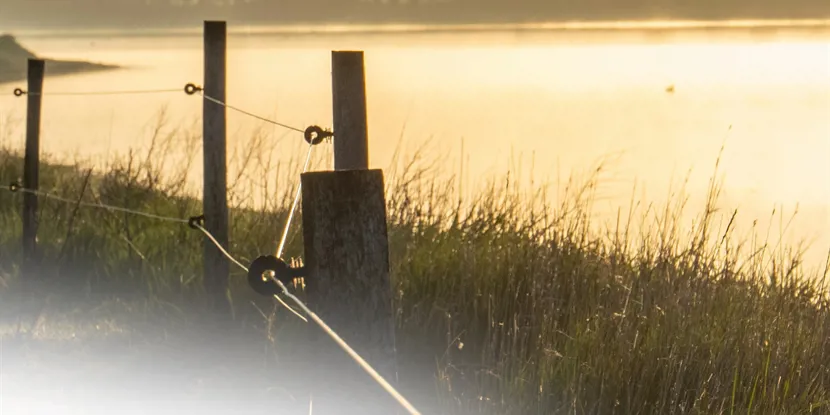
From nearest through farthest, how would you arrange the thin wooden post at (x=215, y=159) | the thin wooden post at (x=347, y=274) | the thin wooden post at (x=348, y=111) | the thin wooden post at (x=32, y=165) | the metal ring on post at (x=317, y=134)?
the thin wooden post at (x=347, y=274) → the thin wooden post at (x=348, y=111) → the metal ring on post at (x=317, y=134) → the thin wooden post at (x=215, y=159) → the thin wooden post at (x=32, y=165)

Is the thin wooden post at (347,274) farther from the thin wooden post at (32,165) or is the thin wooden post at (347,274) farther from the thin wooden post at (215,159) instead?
the thin wooden post at (32,165)

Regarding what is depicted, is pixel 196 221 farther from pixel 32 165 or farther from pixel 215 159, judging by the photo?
pixel 32 165

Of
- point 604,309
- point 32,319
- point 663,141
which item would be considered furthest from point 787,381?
point 663,141

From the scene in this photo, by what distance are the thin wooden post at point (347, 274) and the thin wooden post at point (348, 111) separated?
→ 0.34 metres

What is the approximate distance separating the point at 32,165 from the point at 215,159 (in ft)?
6.43

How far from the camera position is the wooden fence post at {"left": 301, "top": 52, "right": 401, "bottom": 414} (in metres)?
2.79

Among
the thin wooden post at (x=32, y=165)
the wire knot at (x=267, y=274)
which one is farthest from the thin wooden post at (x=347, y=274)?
the thin wooden post at (x=32, y=165)

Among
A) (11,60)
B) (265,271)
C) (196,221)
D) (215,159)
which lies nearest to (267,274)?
(265,271)

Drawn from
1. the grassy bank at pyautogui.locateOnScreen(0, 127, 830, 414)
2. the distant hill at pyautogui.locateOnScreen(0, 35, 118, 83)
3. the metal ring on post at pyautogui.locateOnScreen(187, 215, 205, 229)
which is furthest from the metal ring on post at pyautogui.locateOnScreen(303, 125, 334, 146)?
the distant hill at pyautogui.locateOnScreen(0, 35, 118, 83)

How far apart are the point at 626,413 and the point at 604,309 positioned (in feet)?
3.06

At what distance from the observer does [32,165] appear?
648cm

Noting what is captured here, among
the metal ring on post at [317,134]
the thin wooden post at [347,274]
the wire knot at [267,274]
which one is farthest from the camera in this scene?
the metal ring on post at [317,134]

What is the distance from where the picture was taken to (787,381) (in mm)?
4055

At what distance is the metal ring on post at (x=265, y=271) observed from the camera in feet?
9.89
